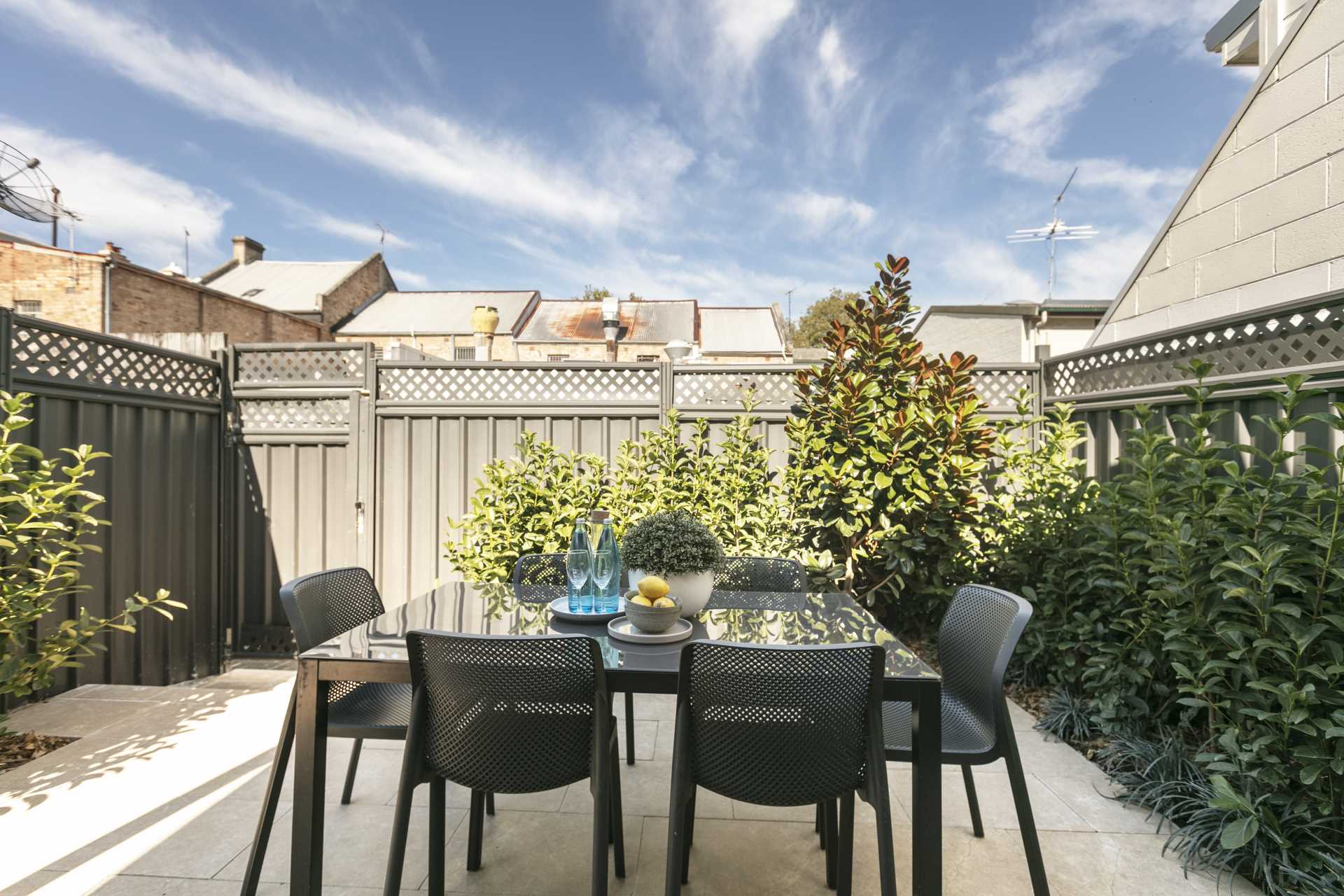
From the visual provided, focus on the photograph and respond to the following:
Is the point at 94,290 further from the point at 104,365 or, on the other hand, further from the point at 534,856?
the point at 534,856

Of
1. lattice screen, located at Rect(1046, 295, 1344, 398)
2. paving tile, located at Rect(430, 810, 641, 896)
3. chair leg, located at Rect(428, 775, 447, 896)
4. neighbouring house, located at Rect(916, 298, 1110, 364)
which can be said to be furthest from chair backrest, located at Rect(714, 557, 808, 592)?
neighbouring house, located at Rect(916, 298, 1110, 364)

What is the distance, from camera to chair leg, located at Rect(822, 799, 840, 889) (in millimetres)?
1820

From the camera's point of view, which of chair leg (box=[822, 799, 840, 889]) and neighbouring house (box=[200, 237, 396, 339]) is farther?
neighbouring house (box=[200, 237, 396, 339])

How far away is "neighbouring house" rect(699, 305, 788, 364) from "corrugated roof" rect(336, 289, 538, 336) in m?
5.25

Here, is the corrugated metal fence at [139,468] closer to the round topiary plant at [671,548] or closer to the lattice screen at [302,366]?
the lattice screen at [302,366]

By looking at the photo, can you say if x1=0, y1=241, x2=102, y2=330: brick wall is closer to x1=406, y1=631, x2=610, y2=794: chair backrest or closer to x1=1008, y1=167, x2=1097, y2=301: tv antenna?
x1=406, y1=631, x2=610, y2=794: chair backrest

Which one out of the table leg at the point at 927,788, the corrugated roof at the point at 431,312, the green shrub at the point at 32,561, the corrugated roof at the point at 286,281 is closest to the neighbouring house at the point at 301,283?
the corrugated roof at the point at 286,281

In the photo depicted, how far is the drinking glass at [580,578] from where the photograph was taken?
77.4 inches

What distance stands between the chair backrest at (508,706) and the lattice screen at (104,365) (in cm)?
305

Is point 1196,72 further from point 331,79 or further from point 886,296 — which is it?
point 331,79

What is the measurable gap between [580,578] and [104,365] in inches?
130

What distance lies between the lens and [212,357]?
4.42 m

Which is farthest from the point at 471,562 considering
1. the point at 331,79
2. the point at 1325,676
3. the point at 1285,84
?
the point at 331,79

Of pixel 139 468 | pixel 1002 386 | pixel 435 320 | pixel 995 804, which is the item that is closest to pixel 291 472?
pixel 139 468
